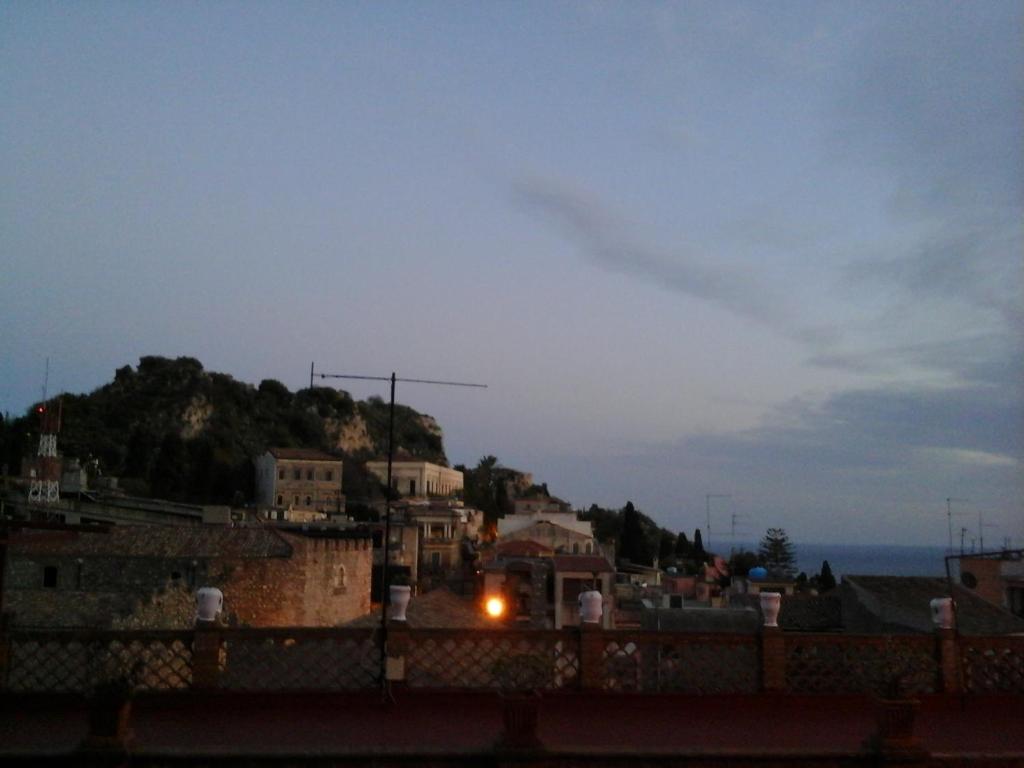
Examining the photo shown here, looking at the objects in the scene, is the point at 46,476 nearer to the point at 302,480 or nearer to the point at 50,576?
the point at 50,576

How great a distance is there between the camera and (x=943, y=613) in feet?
29.4

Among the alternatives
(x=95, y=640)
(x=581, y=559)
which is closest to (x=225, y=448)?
(x=581, y=559)

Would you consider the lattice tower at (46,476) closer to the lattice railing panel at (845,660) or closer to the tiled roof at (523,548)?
the tiled roof at (523,548)

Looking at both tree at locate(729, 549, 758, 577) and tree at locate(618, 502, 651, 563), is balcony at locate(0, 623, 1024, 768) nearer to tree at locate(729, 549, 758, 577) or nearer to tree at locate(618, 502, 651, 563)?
tree at locate(729, 549, 758, 577)

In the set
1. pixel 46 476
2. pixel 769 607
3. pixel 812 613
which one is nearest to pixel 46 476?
pixel 46 476

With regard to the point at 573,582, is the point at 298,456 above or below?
above

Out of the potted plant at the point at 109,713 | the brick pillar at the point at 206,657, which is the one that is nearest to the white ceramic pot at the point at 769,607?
the brick pillar at the point at 206,657

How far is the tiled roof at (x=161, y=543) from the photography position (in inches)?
1107

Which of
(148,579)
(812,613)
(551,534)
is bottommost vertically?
(812,613)

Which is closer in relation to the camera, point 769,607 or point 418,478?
point 769,607

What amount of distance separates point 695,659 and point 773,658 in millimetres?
1027

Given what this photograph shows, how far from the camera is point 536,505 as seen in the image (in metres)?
77.8

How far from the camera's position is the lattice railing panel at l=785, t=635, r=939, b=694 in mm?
8766

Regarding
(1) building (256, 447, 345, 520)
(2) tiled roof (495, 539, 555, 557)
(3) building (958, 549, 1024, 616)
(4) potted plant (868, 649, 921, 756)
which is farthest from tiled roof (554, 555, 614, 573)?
Answer: (1) building (256, 447, 345, 520)
